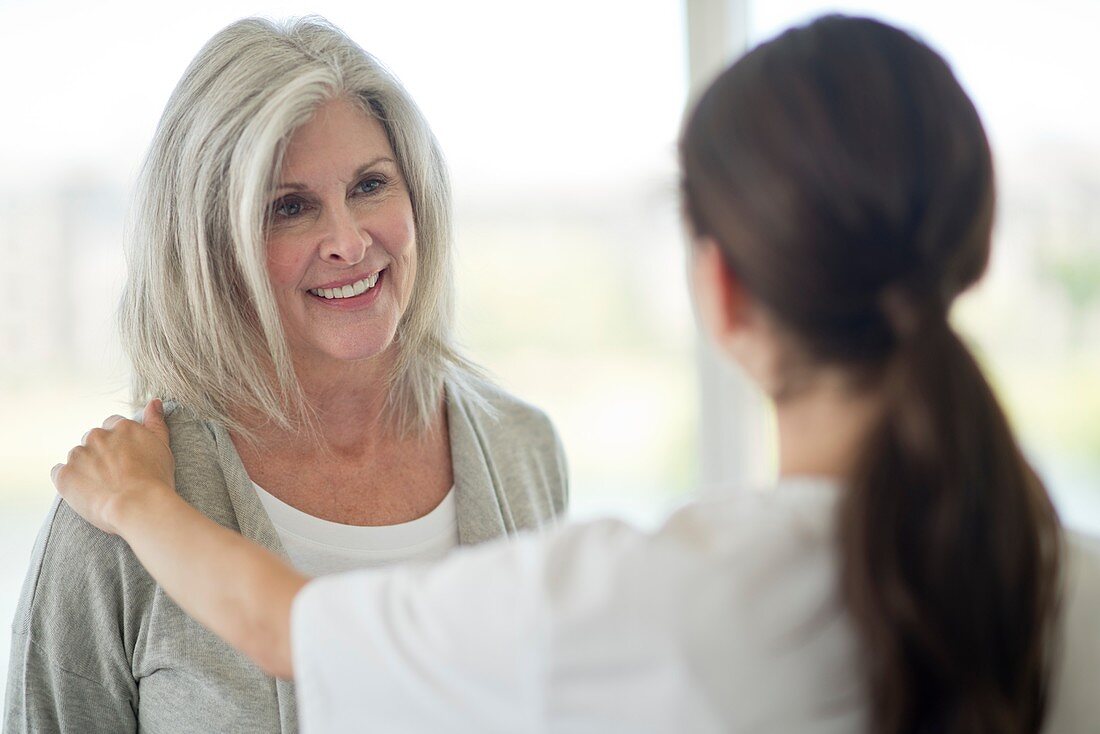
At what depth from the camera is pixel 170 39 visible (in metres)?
2.35

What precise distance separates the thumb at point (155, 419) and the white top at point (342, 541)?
155 millimetres

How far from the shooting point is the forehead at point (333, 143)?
150 centimetres

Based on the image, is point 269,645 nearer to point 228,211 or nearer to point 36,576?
point 36,576

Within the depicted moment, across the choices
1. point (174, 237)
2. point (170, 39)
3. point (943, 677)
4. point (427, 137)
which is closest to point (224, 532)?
point (174, 237)

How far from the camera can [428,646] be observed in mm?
866

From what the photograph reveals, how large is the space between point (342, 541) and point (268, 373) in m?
0.28

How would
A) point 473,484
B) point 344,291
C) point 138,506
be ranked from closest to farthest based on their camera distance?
point 138,506
point 344,291
point 473,484

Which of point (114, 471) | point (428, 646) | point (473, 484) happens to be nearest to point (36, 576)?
point (114, 471)

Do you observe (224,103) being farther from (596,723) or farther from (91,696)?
(596,723)

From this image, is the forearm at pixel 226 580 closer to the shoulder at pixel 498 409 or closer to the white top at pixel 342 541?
the white top at pixel 342 541

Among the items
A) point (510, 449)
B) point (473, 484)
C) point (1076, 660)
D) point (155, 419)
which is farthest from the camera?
point (510, 449)

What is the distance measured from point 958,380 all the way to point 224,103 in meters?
1.07

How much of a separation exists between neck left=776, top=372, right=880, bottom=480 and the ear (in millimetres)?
78

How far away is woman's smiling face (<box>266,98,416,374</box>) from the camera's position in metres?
1.51
